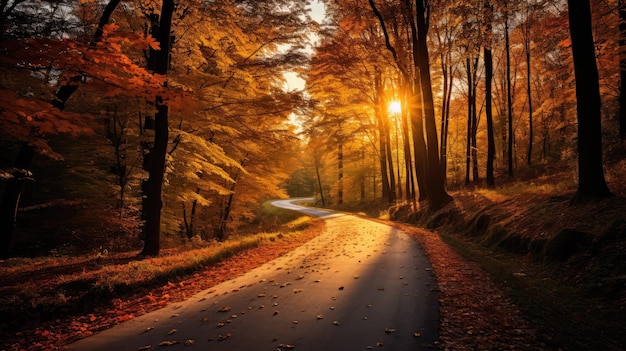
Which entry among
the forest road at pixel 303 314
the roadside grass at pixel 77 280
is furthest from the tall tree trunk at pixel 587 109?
the roadside grass at pixel 77 280

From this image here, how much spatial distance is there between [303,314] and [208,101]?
863 cm

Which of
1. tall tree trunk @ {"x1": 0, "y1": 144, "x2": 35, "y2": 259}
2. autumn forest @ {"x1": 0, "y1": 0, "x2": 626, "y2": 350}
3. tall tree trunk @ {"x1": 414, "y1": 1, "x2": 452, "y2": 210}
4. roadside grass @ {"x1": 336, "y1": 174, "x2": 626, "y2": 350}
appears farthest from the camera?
tall tree trunk @ {"x1": 414, "y1": 1, "x2": 452, "y2": 210}

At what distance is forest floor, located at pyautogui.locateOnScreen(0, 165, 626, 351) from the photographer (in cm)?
425

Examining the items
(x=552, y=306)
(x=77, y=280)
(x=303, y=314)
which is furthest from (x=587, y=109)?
(x=77, y=280)

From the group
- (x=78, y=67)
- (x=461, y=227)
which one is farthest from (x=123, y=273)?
(x=461, y=227)

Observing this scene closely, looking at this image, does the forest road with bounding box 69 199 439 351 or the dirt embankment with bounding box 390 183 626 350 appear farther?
the dirt embankment with bounding box 390 183 626 350

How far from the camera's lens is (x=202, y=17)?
33.5ft

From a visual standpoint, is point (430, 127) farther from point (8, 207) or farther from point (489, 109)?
point (8, 207)

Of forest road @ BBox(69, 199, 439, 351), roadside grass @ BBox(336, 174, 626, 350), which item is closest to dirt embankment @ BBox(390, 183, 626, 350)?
roadside grass @ BBox(336, 174, 626, 350)

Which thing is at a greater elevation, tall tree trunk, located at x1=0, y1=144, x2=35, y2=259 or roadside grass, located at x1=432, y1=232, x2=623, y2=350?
tall tree trunk, located at x1=0, y1=144, x2=35, y2=259

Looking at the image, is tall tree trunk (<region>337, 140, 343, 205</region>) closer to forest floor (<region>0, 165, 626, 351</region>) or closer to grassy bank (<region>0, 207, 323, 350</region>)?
forest floor (<region>0, 165, 626, 351</region>)

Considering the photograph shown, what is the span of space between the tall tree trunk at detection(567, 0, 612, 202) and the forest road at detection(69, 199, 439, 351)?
4393mm

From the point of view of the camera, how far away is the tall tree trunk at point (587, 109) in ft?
24.3

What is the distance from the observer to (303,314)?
4957 mm
